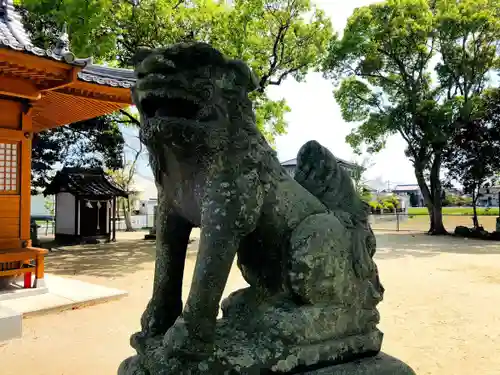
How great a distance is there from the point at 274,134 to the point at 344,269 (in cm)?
1371

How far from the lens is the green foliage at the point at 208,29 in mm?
11578

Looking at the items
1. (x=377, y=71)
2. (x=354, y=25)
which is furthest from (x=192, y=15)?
(x=377, y=71)

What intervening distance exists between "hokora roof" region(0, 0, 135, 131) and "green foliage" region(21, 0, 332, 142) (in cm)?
415

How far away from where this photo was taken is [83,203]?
15500 mm

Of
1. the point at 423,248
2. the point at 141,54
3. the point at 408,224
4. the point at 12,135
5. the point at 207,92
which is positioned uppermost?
the point at 12,135

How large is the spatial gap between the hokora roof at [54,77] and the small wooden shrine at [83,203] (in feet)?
23.2

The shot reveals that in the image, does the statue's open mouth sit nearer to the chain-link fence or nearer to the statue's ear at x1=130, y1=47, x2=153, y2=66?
the statue's ear at x1=130, y1=47, x2=153, y2=66

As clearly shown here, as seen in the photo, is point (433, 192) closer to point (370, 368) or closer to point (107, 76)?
point (107, 76)

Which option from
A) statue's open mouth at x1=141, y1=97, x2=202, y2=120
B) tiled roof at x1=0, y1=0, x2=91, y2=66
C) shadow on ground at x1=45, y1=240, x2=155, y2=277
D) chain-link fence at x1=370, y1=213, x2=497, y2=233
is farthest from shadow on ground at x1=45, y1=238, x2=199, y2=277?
chain-link fence at x1=370, y1=213, x2=497, y2=233

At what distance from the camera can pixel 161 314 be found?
5.99 feet

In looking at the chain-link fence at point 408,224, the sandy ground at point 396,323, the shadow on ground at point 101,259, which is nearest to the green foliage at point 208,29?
the shadow on ground at point 101,259

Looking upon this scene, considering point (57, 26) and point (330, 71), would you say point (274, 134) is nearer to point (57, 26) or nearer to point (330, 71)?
point (330, 71)

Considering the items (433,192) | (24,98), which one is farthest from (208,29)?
(433,192)

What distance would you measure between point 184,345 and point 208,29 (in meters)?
13.1
